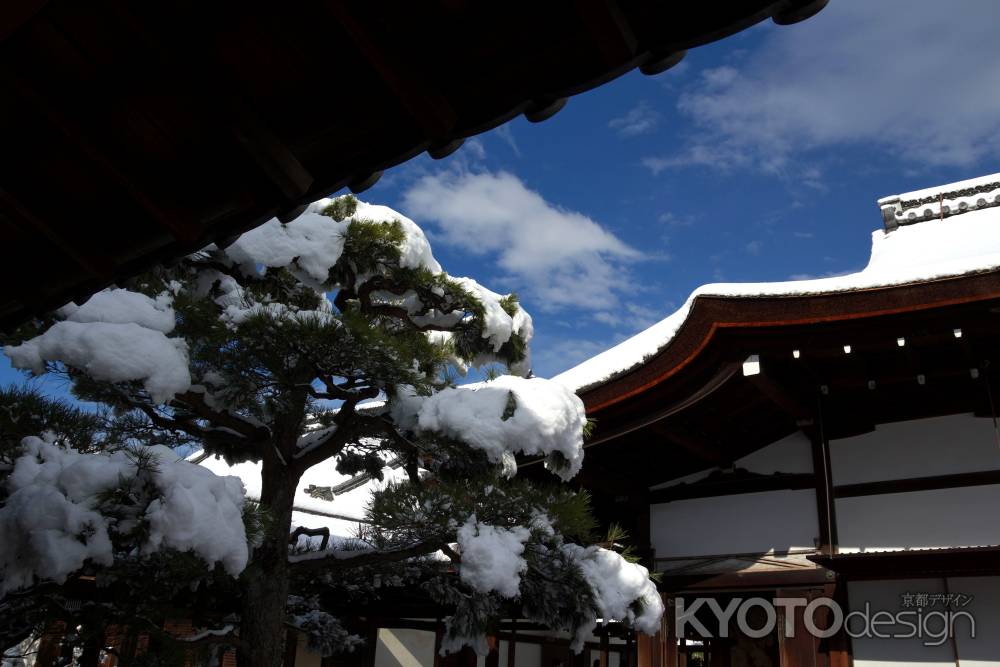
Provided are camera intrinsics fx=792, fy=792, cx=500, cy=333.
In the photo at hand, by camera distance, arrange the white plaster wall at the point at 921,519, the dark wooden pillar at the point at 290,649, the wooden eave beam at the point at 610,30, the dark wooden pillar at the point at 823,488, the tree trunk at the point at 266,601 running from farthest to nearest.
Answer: the dark wooden pillar at the point at 290,649
the dark wooden pillar at the point at 823,488
the white plaster wall at the point at 921,519
the tree trunk at the point at 266,601
the wooden eave beam at the point at 610,30

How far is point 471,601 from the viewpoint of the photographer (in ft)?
20.3

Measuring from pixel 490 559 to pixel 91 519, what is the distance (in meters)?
2.38

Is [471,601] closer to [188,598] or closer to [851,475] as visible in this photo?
[188,598]

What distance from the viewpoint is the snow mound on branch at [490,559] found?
5160 mm

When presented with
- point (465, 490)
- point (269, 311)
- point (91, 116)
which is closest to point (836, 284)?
point (465, 490)

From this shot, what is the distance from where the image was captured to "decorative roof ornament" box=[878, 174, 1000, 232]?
34.3 feet

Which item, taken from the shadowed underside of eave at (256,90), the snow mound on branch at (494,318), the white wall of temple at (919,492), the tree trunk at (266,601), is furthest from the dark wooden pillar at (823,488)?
the shadowed underside of eave at (256,90)

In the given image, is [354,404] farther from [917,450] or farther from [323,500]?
[323,500]

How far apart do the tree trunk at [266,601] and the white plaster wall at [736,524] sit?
461 centimetres

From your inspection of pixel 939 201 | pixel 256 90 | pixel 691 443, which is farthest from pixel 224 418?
pixel 939 201

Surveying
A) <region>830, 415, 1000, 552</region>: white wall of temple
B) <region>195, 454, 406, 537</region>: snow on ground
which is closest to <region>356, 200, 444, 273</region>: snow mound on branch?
<region>195, 454, 406, 537</region>: snow on ground

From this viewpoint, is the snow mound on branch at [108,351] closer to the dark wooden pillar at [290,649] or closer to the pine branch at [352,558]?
the pine branch at [352,558]

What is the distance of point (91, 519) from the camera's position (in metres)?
4.25

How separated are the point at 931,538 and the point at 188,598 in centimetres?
666
